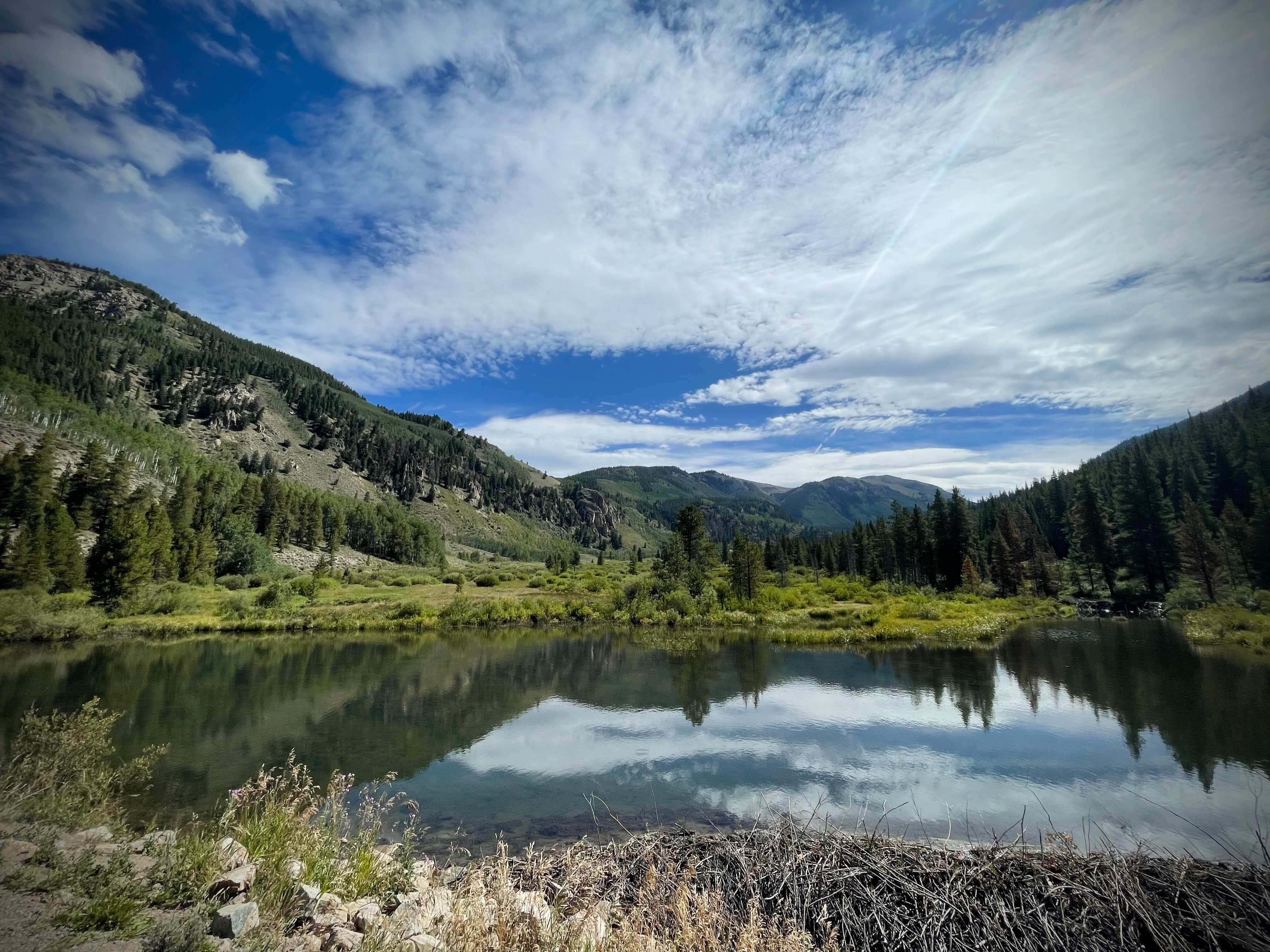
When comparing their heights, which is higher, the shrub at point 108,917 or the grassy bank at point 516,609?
the shrub at point 108,917

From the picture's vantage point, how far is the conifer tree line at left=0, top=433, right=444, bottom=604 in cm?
4316

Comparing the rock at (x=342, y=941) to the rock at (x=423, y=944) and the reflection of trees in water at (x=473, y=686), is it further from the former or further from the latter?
the reflection of trees in water at (x=473, y=686)

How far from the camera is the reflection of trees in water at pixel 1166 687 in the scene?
52.5ft

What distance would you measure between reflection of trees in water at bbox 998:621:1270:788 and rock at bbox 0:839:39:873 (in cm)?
2280

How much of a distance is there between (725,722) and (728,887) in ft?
42.6

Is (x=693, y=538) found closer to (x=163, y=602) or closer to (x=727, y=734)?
(x=727, y=734)

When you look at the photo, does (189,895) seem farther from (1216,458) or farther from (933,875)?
(1216,458)

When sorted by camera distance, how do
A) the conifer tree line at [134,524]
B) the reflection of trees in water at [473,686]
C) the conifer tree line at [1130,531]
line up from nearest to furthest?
the reflection of trees in water at [473,686] < the conifer tree line at [134,524] < the conifer tree line at [1130,531]

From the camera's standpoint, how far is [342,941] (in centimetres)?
480

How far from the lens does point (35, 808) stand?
6.23m

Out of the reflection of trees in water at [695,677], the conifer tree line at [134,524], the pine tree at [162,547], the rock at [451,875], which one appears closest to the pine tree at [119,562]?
the conifer tree line at [134,524]

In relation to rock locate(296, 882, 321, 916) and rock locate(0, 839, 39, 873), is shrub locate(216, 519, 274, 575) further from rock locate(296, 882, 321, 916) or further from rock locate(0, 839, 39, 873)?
rock locate(296, 882, 321, 916)

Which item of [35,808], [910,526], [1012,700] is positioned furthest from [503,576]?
[35,808]

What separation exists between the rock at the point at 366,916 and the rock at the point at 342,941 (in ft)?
0.53
